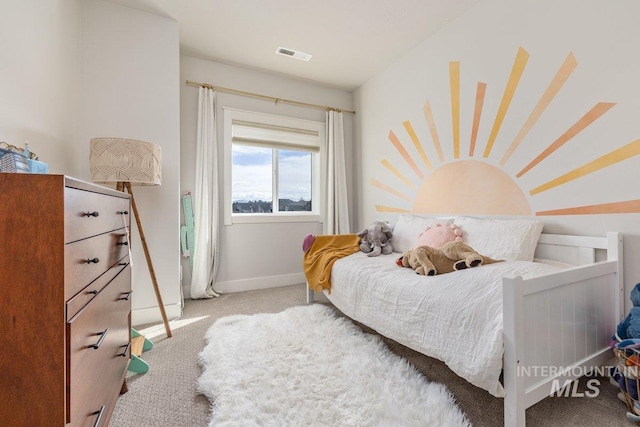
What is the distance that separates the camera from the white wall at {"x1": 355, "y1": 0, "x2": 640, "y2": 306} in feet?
5.07

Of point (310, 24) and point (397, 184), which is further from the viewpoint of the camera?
point (397, 184)

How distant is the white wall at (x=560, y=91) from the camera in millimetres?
1544

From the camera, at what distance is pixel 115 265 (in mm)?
1254

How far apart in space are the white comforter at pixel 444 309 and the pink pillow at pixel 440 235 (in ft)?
1.30

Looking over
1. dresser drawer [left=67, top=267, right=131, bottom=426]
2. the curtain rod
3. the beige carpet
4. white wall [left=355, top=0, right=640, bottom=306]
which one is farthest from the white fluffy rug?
the curtain rod

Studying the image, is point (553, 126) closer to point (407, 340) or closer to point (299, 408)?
point (407, 340)

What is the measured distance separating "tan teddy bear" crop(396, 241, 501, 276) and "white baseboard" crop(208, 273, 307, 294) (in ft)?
6.27

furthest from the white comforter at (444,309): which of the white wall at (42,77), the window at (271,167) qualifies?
the white wall at (42,77)

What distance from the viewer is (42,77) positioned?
1607mm

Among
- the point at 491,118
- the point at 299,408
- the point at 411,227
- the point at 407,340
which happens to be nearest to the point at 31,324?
the point at 299,408

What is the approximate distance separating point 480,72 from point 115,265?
2733mm

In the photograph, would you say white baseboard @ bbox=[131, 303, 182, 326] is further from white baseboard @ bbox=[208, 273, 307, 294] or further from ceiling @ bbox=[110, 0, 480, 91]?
ceiling @ bbox=[110, 0, 480, 91]

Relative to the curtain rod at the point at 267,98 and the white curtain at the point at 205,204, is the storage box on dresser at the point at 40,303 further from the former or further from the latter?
the curtain rod at the point at 267,98

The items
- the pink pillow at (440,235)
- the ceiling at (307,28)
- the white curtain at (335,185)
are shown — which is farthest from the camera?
the white curtain at (335,185)
